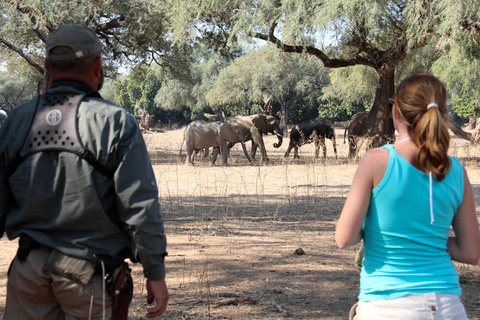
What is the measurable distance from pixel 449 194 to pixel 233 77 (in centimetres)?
4658

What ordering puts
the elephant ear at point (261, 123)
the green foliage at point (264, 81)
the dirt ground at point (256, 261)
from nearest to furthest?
1. the dirt ground at point (256, 261)
2. the elephant ear at point (261, 123)
3. the green foliage at point (264, 81)

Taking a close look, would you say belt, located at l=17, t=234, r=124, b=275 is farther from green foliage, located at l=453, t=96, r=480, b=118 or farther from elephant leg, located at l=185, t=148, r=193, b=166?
green foliage, located at l=453, t=96, r=480, b=118

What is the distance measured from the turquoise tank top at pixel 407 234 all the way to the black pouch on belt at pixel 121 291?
967 millimetres

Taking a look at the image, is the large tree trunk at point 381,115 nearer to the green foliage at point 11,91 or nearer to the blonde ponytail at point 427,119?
the blonde ponytail at point 427,119

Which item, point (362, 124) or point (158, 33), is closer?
point (158, 33)

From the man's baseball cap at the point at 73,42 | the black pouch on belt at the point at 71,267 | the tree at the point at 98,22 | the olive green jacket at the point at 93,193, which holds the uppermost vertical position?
the tree at the point at 98,22

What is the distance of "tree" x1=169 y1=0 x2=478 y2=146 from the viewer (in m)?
14.8

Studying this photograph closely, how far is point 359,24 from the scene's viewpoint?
15.0m

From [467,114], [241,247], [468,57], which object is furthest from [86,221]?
[467,114]

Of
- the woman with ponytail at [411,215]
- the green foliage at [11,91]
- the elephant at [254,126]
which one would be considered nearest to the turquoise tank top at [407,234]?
the woman with ponytail at [411,215]

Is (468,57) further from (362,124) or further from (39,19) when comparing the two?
(39,19)

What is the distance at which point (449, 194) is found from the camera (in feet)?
7.20

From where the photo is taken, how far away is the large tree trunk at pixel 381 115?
19.1 meters

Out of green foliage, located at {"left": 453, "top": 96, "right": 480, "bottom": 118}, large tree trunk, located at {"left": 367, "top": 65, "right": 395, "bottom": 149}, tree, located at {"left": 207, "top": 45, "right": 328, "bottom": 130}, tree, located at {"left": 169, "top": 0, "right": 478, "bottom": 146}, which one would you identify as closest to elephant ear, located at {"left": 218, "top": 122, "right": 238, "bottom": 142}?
tree, located at {"left": 169, "top": 0, "right": 478, "bottom": 146}
